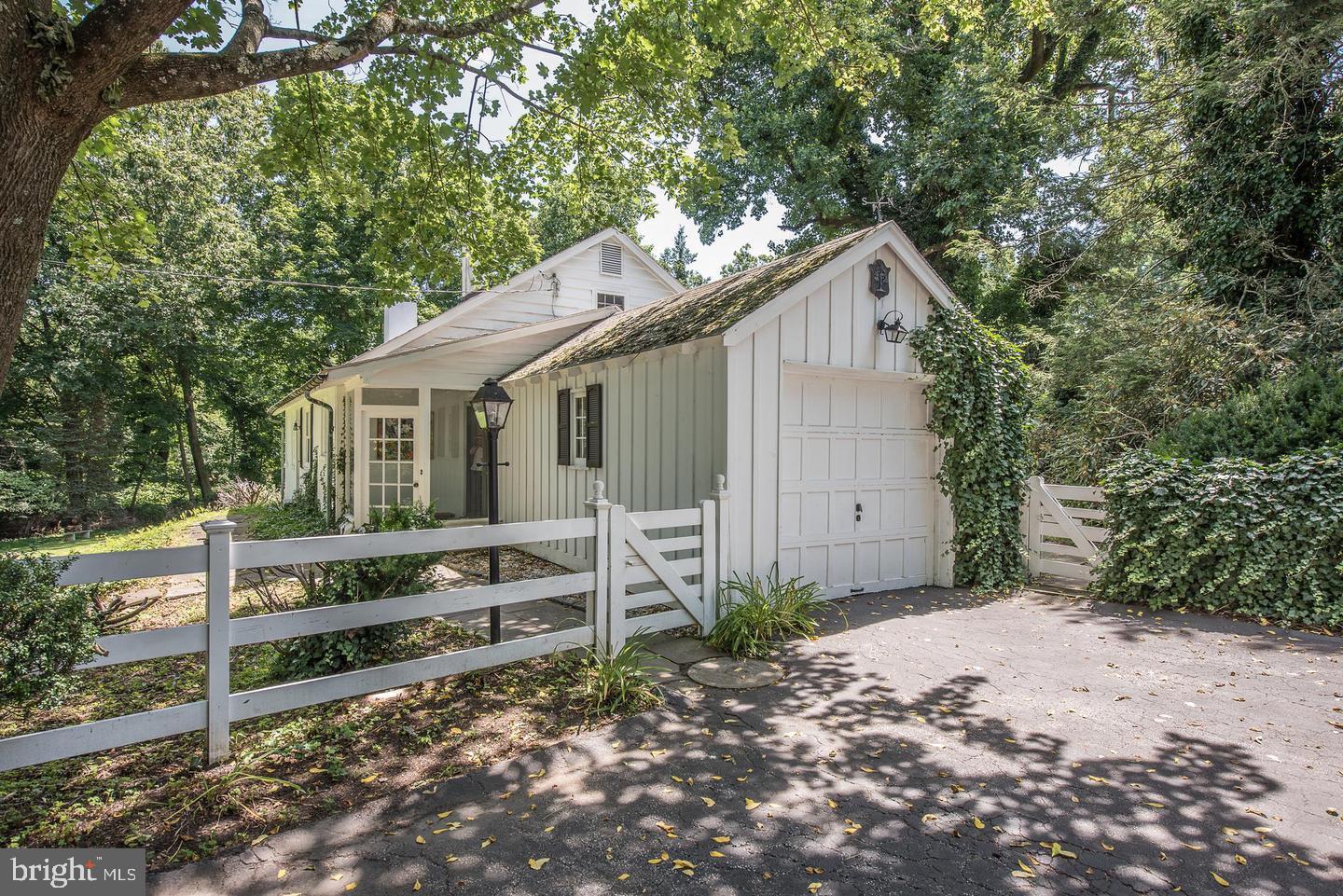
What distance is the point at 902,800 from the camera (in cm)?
325

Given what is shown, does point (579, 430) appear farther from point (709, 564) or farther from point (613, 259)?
point (613, 259)

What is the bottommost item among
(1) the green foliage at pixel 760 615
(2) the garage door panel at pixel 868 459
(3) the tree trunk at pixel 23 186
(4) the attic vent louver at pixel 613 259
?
(1) the green foliage at pixel 760 615

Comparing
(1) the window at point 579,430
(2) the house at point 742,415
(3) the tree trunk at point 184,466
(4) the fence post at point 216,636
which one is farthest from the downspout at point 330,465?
(3) the tree trunk at point 184,466

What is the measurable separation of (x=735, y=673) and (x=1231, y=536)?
5341mm

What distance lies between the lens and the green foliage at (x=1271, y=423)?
694cm

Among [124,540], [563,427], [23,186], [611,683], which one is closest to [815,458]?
[611,683]

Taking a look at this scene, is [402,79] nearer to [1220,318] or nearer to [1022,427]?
[1022,427]

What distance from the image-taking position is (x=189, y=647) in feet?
11.0

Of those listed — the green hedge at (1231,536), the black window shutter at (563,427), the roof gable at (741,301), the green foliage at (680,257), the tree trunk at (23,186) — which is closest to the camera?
the tree trunk at (23,186)

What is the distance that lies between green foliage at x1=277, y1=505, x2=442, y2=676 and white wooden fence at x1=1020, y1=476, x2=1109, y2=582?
23.9 feet

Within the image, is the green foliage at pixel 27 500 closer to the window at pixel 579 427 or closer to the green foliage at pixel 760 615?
the window at pixel 579 427

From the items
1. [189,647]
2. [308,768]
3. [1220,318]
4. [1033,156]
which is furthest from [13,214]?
[1033,156]

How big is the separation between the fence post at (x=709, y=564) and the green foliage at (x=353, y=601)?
7.53ft

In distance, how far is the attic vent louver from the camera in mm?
15117
